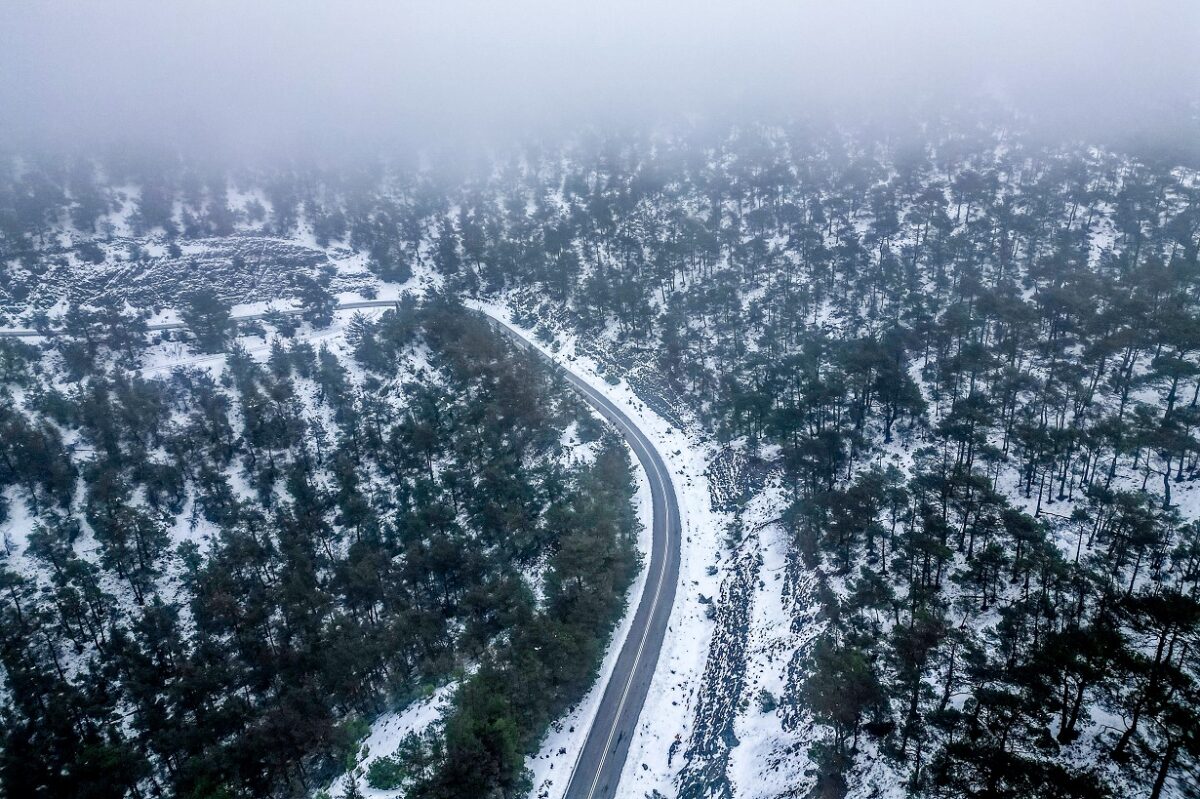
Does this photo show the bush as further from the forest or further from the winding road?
the winding road

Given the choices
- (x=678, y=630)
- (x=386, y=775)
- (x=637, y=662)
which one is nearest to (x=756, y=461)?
(x=678, y=630)

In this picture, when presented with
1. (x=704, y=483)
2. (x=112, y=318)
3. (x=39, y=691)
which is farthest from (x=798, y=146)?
(x=39, y=691)

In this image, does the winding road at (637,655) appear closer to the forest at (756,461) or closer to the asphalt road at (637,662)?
the asphalt road at (637,662)

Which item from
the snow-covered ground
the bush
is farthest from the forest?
the snow-covered ground

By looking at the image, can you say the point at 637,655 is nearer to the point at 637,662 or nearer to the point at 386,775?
the point at 637,662

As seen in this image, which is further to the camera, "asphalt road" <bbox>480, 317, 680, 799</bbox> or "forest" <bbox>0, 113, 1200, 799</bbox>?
"asphalt road" <bbox>480, 317, 680, 799</bbox>

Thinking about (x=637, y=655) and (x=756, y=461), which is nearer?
(x=637, y=655)

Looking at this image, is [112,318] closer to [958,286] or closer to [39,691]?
[39,691]
